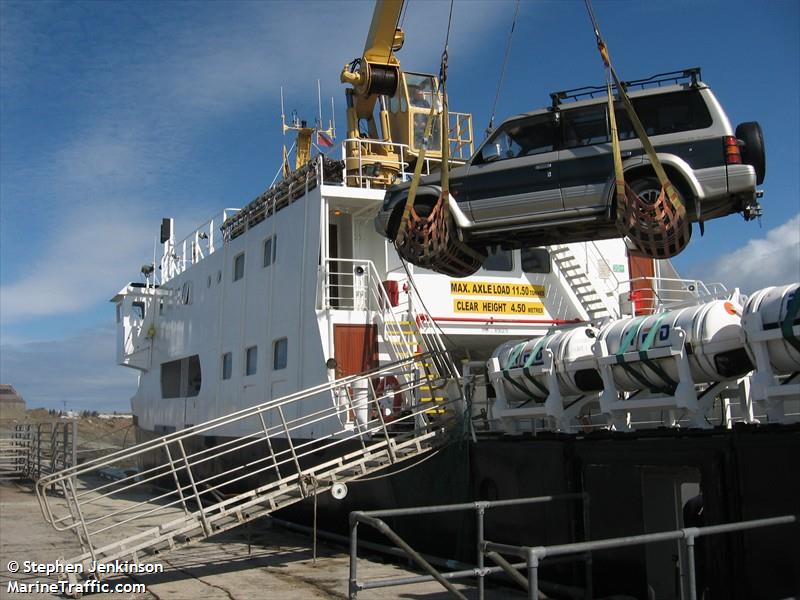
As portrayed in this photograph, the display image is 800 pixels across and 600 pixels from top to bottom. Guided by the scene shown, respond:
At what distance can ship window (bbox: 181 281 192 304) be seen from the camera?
2180cm

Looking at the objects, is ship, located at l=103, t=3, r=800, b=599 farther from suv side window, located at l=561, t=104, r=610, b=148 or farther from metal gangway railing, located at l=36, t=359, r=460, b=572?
suv side window, located at l=561, t=104, r=610, b=148

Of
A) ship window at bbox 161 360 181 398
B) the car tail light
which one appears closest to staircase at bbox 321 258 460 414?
the car tail light

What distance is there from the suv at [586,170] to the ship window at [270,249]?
202 inches

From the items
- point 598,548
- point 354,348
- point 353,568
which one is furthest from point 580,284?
point 598,548

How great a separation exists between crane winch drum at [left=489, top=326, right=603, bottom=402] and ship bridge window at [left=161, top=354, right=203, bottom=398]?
11.2 meters

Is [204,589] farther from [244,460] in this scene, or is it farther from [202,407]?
[202,407]

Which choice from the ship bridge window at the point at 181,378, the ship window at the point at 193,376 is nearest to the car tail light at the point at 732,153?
the ship bridge window at the point at 181,378

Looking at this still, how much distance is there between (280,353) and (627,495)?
8513mm

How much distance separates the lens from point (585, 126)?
417 inches

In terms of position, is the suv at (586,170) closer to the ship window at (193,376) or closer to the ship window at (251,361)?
the ship window at (251,361)

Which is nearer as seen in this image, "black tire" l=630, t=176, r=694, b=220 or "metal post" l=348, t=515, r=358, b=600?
"metal post" l=348, t=515, r=358, b=600

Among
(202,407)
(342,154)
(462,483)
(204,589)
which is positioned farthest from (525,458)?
(202,407)

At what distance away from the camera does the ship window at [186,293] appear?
Result: 21797 millimetres

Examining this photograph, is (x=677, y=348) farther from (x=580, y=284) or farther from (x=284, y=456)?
(x=284, y=456)
